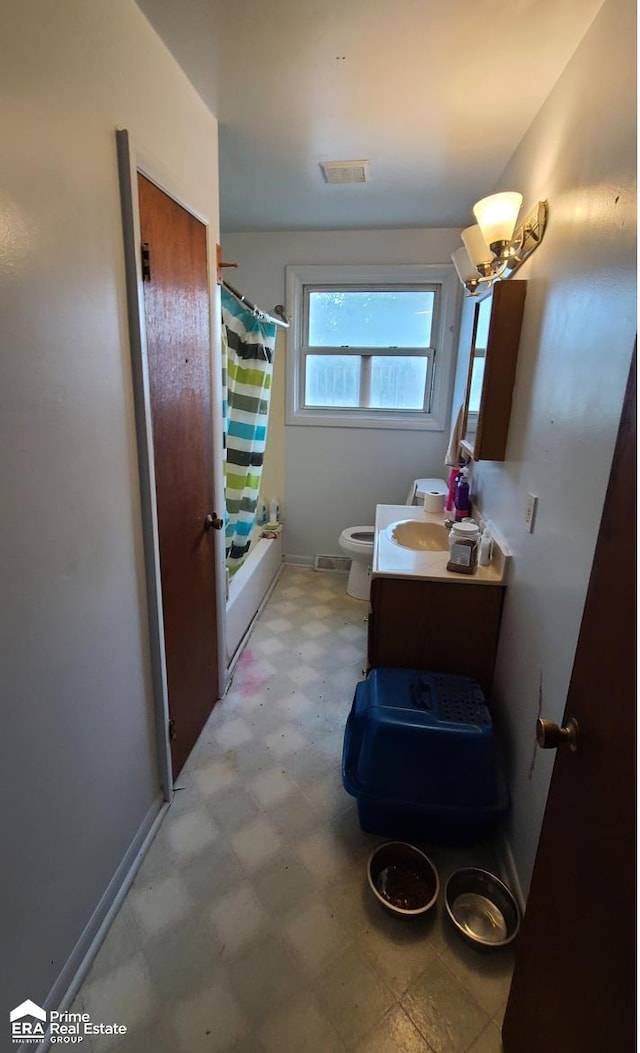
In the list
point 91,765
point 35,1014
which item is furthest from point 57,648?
point 35,1014

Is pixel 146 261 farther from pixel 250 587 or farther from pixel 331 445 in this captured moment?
pixel 331 445

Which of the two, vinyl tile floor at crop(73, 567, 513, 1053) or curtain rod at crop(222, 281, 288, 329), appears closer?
vinyl tile floor at crop(73, 567, 513, 1053)

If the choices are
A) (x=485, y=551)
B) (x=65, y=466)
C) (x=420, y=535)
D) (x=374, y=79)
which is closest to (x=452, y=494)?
(x=420, y=535)

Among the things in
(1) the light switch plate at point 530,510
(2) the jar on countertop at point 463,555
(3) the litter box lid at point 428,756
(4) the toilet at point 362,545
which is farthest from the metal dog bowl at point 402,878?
(4) the toilet at point 362,545

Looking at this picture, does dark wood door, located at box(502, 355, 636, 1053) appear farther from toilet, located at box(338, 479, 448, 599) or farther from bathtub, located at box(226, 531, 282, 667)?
toilet, located at box(338, 479, 448, 599)

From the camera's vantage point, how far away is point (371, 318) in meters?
3.28

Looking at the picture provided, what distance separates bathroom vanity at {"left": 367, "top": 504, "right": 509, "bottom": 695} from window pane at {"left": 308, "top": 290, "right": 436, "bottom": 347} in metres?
2.03

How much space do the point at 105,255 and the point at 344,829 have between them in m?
1.84

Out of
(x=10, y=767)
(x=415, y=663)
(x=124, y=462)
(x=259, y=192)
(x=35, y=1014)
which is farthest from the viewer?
(x=259, y=192)

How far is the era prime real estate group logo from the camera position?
98cm

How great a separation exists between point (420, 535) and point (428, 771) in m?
1.18

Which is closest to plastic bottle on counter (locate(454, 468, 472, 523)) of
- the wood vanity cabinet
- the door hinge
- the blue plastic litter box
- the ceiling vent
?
Answer: the wood vanity cabinet

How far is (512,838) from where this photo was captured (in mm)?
1443

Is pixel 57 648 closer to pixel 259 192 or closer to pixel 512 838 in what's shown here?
pixel 512 838
